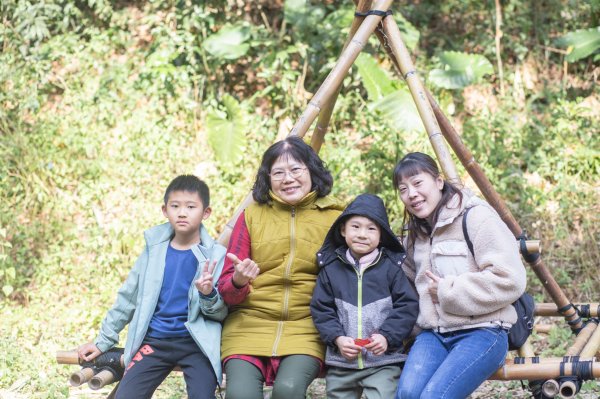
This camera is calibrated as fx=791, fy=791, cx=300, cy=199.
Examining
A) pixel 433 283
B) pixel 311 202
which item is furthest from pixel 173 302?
pixel 433 283

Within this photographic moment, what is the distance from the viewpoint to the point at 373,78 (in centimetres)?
702

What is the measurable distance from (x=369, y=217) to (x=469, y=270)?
0.47 m

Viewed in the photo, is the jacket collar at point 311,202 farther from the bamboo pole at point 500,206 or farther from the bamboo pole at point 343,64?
the bamboo pole at point 500,206

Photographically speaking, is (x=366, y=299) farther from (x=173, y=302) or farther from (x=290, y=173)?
(x=173, y=302)

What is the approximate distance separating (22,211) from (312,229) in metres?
4.11

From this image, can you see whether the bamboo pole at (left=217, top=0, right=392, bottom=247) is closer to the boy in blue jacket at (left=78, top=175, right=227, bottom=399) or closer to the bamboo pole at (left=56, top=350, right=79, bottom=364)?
the boy in blue jacket at (left=78, top=175, right=227, bottom=399)

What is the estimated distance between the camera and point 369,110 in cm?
696

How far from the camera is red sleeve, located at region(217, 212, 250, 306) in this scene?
11.1 feet

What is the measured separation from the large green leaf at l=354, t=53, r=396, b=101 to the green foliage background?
1 centimetres

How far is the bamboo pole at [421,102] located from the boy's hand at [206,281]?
3.98ft

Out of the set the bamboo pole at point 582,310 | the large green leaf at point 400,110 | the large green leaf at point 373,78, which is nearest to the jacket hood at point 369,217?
the bamboo pole at point 582,310

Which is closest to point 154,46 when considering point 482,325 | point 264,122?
point 264,122

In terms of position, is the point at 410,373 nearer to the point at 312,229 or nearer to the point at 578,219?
the point at 312,229

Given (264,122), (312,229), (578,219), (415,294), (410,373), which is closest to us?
(410,373)
